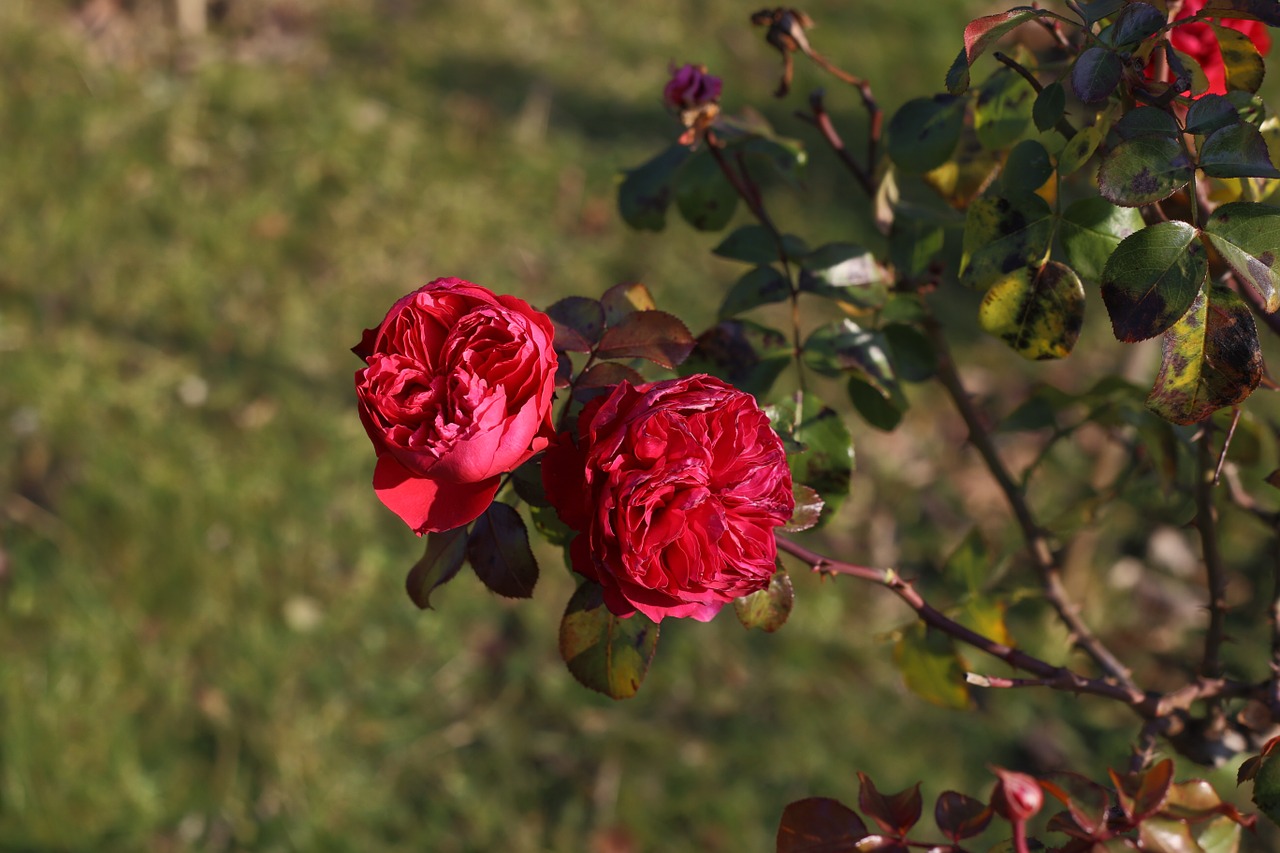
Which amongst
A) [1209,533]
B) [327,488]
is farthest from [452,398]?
[327,488]

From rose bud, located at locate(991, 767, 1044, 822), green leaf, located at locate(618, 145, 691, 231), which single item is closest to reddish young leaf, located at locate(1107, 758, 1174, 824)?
rose bud, located at locate(991, 767, 1044, 822)

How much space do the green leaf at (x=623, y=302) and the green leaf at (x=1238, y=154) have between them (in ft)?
1.37

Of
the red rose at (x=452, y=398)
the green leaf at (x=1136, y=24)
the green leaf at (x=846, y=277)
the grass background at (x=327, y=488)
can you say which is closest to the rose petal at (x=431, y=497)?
the red rose at (x=452, y=398)

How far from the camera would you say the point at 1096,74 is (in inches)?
30.9

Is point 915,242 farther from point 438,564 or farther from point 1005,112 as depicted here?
point 438,564

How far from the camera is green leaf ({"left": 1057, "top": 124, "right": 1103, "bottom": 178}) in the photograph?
31.6 inches

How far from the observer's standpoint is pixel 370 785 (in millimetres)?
2242

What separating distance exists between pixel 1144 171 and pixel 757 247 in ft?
1.44

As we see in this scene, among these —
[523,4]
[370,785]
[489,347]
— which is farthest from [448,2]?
[489,347]

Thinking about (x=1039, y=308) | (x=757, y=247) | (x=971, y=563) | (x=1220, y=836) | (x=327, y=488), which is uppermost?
(x=1039, y=308)

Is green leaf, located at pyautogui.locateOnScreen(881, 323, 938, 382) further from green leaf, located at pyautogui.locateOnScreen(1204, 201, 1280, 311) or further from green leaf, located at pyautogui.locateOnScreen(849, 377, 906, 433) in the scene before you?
green leaf, located at pyautogui.locateOnScreen(1204, 201, 1280, 311)

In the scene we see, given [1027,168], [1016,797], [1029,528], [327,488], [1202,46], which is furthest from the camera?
[327,488]

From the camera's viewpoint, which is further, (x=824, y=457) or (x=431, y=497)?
(x=824, y=457)

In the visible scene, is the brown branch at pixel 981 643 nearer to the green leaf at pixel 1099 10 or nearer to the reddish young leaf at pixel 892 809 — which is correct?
the reddish young leaf at pixel 892 809
